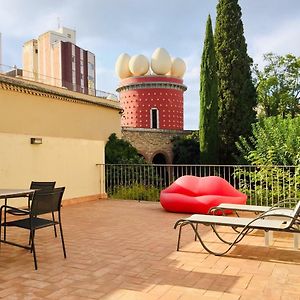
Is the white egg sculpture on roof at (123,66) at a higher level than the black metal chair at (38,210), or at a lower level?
higher

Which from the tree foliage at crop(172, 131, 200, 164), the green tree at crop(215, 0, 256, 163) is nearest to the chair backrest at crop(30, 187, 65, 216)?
the green tree at crop(215, 0, 256, 163)

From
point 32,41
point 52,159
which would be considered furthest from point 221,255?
point 32,41

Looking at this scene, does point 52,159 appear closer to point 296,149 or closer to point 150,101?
point 296,149

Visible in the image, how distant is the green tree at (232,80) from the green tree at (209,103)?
72 cm

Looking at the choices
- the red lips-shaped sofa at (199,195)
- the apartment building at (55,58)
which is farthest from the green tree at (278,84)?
the apartment building at (55,58)

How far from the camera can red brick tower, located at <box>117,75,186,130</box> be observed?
29.2 metres

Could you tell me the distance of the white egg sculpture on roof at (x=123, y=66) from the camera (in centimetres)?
3014

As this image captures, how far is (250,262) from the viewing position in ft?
12.9

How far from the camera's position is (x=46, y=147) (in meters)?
8.93

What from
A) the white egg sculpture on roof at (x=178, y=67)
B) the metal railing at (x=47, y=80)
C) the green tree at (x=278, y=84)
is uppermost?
the white egg sculpture on roof at (x=178, y=67)

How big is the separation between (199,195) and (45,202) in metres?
A: 4.21

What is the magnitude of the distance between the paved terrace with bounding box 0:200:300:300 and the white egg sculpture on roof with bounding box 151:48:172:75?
2454 cm

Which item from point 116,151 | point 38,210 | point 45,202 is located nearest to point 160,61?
point 116,151

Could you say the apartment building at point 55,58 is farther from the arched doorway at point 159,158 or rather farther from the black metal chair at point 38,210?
the black metal chair at point 38,210
